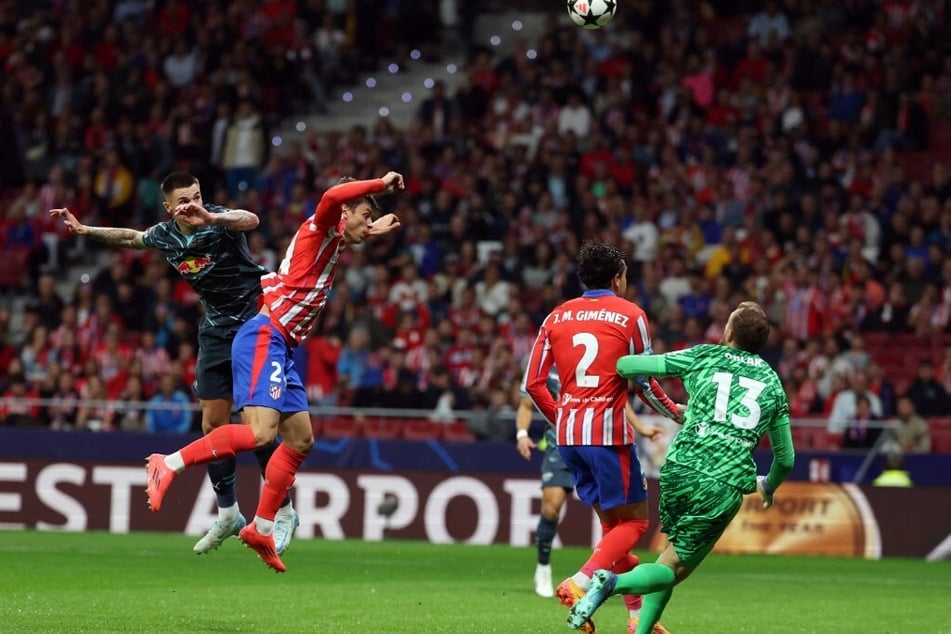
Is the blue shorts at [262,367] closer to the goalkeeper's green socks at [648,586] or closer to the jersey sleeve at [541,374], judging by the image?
the jersey sleeve at [541,374]

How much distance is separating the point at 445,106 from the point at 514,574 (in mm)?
13029

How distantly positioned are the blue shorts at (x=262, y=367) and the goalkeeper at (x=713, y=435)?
2.74 meters

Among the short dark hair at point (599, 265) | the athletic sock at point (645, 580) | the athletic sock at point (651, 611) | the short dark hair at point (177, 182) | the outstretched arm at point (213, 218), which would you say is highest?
the short dark hair at point (177, 182)

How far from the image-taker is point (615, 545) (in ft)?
31.9

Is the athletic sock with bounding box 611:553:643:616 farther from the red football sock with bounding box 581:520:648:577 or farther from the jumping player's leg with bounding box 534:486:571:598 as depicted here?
the jumping player's leg with bounding box 534:486:571:598

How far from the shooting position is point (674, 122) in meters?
25.8

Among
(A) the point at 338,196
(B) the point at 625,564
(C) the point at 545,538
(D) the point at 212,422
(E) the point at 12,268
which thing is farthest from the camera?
(E) the point at 12,268

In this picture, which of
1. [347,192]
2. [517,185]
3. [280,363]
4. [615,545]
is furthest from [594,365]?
[517,185]

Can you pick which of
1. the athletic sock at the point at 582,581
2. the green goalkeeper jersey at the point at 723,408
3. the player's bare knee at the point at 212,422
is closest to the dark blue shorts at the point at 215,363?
the player's bare knee at the point at 212,422

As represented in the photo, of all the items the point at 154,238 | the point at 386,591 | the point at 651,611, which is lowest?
the point at 386,591

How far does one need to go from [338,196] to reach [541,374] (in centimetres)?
173

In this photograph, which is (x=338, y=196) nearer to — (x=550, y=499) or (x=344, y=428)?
(x=550, y=499)

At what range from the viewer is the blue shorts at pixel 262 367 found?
10.7 m

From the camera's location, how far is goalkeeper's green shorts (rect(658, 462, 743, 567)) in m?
8.95
